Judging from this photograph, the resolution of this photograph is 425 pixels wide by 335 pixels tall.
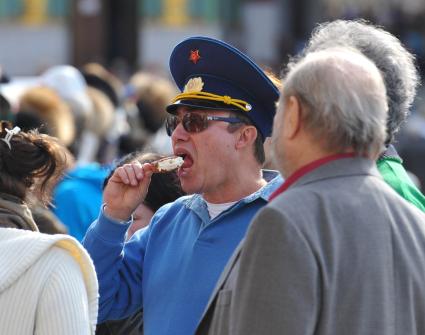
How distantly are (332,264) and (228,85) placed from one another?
Answer: 1141 millimetres

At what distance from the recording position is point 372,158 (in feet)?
9.07

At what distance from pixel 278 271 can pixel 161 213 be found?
1.19 metres

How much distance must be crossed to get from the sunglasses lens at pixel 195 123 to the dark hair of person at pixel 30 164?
0.40m


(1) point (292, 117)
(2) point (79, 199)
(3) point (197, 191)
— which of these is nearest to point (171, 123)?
(3) point (197, 191)

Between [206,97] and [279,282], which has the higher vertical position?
[206,97]

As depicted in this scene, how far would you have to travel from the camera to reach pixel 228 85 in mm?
3605

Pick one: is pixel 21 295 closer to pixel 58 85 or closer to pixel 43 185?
pixel 43 185

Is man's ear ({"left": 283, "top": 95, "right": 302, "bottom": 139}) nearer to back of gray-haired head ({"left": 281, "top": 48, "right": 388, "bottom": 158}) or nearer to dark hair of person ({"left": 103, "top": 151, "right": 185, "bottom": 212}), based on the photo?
back of gray-haired head ({"left": 281, "top": 48, "right": 388, "bottom": 158})

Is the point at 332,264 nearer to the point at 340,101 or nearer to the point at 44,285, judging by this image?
the point at 340,101

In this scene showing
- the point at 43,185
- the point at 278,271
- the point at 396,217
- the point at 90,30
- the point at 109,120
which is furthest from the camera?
the point at 90,30

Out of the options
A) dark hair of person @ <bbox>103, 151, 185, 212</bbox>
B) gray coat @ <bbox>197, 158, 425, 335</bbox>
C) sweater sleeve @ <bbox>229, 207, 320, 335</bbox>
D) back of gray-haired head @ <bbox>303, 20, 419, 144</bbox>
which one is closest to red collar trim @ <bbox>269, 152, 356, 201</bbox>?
gray coat @ <bbox>197, 158, 425, 335</bbox>

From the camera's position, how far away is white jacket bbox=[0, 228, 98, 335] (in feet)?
9.99

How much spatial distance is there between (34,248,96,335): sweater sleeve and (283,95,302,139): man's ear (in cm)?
76

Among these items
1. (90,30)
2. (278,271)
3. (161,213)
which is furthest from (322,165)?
(90,30)
